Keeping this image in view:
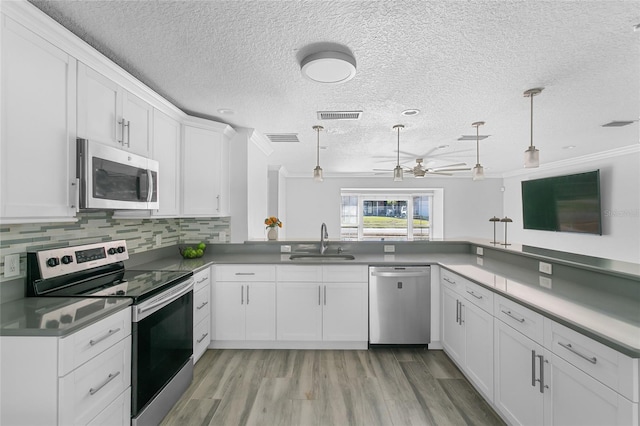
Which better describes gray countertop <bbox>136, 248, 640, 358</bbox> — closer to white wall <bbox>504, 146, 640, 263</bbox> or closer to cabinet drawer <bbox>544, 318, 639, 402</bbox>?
cabinet drawer <bbox>544, 318, 639, 402</bbox>

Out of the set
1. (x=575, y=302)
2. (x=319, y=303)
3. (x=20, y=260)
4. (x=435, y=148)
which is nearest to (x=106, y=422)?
(x=20, y=260)

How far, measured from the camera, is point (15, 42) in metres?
1.34

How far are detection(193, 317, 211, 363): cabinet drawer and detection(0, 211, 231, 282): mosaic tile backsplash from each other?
93cm

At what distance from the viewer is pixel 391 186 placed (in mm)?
7762

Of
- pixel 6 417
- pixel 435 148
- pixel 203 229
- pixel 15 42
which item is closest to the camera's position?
pixel 6 417

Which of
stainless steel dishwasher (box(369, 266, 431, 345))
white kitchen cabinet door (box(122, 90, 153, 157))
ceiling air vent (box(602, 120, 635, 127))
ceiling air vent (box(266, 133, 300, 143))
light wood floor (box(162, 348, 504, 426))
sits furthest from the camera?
ceiling air vent (box(266, 133, 300, 143))

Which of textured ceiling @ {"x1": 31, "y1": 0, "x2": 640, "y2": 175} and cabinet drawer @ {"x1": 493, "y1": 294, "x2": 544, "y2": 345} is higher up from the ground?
textured ceiling @ {"x1": 31, "y1": 0, "x2": 640, "y2": 175}

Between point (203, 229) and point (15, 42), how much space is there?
2337 mm

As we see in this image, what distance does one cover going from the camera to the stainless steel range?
166 centimetres

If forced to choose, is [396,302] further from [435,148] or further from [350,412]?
[435,148]

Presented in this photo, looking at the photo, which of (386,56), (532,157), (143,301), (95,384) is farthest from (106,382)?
(532,157)

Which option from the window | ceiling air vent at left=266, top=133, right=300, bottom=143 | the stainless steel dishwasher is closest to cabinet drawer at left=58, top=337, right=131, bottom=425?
the stainless steel dishwasher

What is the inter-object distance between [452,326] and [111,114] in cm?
326

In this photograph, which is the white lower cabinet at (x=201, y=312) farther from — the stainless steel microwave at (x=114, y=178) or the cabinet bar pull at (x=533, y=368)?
the cabinet bar pull at (x=533, y=368)
